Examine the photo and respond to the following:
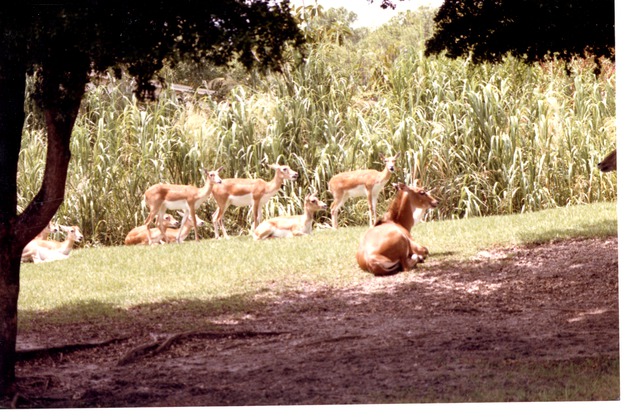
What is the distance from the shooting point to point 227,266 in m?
6.20

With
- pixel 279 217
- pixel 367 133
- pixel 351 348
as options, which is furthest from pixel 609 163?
pixel 279 217

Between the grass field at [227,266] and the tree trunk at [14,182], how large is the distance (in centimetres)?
58

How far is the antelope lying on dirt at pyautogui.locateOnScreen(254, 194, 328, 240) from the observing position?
257 inches

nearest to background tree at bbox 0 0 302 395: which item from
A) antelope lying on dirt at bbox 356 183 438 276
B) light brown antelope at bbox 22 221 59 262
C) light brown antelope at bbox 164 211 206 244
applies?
light brown antelope at bbox 22 221 59 262

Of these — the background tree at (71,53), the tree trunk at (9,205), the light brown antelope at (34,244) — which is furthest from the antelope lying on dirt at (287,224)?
the tree trunk at (9,205)

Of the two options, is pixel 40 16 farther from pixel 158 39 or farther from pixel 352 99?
pixel 352 99

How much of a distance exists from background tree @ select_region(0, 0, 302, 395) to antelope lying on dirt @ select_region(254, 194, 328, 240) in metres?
1.44

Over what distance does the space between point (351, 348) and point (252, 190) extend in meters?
1.34

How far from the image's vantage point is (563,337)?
5477 millimetres

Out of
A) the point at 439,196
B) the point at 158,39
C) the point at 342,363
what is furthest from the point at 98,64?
the point at 439,196

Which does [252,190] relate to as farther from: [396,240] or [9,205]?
[9,205]

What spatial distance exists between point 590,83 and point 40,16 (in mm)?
2980

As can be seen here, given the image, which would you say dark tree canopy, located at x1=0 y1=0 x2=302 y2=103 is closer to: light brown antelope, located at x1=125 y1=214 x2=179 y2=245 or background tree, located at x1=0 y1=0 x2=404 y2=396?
background tree, located at x1=0 y1=0 x2=404 y2=396

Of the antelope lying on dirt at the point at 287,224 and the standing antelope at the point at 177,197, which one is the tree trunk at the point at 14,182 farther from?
the antelope lying on dirt at the point at 287,224
